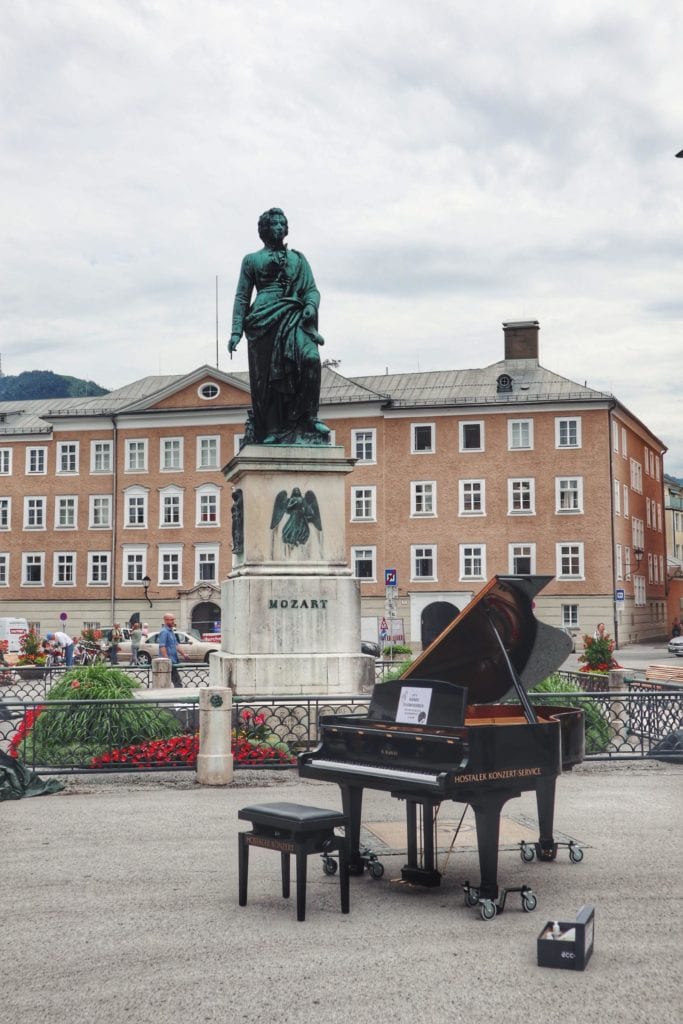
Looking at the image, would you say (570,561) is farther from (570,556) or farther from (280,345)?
(280,345)

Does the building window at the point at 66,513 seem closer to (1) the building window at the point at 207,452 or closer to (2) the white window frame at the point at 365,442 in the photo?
(1) the building window at the point at 207,452

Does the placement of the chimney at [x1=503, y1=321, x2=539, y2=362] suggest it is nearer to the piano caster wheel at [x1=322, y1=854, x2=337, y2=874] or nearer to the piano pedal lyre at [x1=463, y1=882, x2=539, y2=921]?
the piano caster wheel at [x1=322, y1=854, x2=337, y2=874]

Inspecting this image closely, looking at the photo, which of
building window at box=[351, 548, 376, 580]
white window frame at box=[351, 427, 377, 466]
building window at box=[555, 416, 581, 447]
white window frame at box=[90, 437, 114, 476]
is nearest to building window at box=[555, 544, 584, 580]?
building window at box=[555, 416, 581, 447]

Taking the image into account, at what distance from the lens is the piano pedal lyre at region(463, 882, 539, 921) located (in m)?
7.02

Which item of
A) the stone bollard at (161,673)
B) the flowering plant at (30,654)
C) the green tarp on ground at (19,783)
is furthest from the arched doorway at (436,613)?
the green tarp on ground at (19,783)

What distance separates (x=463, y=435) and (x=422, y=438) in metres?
2.05

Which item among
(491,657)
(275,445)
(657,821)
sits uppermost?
(275,445)

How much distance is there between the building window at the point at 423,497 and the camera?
57750mm

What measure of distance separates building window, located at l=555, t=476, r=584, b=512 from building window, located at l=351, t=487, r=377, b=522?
9007 millimetres

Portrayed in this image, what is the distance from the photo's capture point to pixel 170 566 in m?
60.2

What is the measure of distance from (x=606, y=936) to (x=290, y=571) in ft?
29.1

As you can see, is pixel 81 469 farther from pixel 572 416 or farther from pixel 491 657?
pixel 491 657

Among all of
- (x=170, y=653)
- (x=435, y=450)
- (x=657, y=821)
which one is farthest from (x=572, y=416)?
(x=657, y=821)

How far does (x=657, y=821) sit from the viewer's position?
10.4 metres
